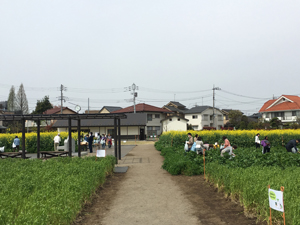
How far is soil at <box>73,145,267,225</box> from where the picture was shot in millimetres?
5753

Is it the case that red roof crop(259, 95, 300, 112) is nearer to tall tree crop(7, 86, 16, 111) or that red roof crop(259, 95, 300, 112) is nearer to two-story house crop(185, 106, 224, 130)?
two-story house crop(185, 106, 224, 130)

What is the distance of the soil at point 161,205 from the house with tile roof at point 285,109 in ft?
140

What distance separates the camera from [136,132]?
44.3 m

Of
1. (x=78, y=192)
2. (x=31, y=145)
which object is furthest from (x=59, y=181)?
(x=31, y=145)

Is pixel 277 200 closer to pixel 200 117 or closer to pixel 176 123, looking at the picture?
pixel 176 123

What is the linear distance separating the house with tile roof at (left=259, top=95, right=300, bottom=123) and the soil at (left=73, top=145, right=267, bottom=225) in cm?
4277

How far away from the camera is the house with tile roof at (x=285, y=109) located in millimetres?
47469

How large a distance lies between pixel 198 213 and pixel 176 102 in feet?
215

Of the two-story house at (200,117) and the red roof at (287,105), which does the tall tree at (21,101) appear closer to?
the two-story house at (200,117)

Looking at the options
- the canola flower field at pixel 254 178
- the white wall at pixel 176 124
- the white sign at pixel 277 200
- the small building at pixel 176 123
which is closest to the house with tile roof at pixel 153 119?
the small building at pixel 176 123

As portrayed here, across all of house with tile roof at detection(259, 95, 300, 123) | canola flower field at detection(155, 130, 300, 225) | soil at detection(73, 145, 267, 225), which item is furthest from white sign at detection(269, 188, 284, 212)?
house with tile roof at detection(259, 95, 300, 123)

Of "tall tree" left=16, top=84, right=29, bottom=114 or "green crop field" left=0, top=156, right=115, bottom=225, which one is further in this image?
"tall tree" left=16, top=84, right=29, bottom=114

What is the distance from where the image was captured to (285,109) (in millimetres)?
48062

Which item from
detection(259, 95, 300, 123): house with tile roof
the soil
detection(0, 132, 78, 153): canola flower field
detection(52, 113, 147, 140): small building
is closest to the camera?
the soil
